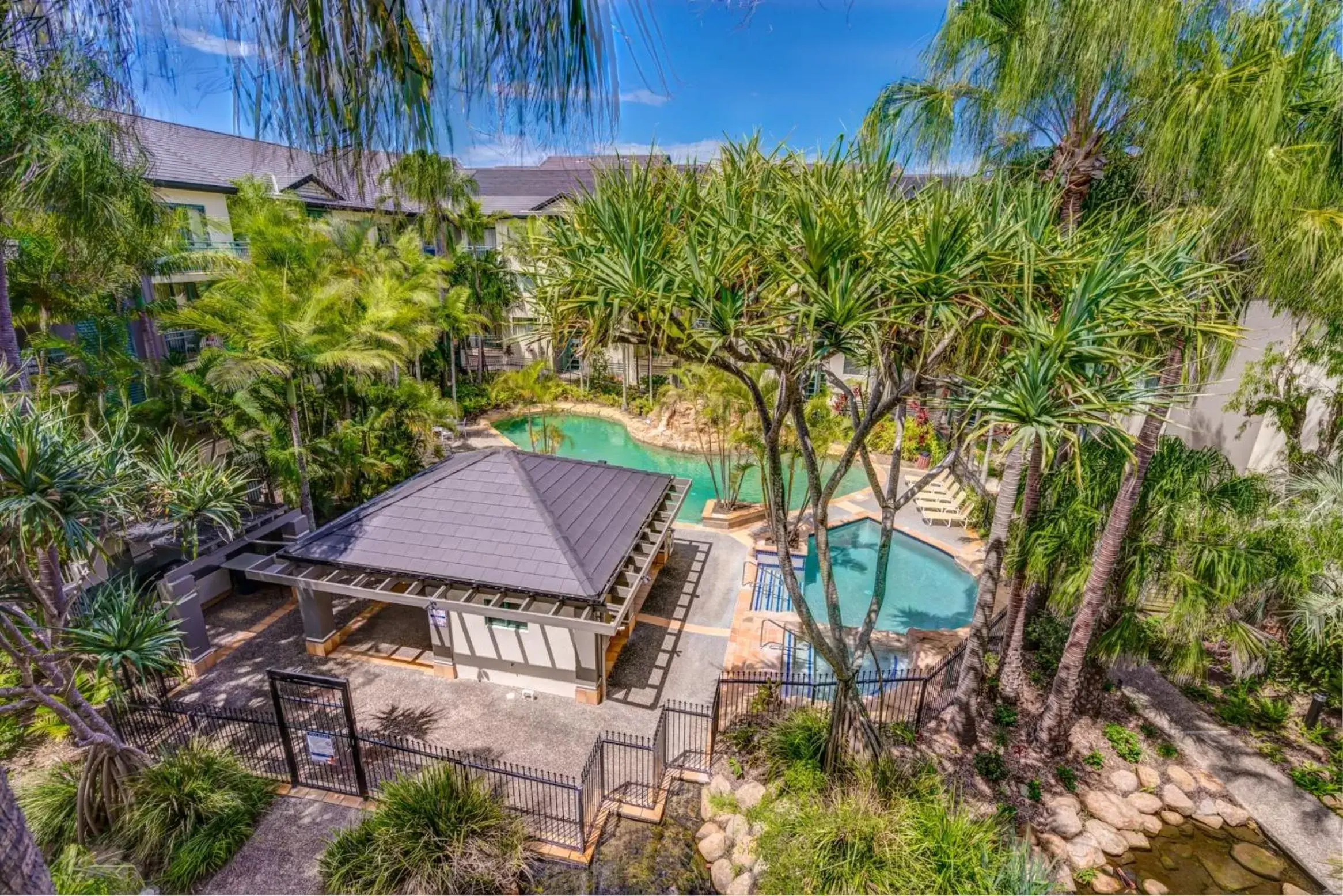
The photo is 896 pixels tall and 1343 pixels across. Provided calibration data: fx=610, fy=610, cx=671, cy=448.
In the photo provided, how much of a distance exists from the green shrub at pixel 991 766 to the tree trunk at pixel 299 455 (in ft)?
47.5

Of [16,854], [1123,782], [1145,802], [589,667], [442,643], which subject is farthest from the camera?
[442,643]

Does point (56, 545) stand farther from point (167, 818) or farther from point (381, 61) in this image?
point (381, 61)

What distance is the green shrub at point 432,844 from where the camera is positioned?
24.3 ft

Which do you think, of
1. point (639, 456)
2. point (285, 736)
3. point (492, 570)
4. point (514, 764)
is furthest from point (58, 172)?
point (639, 456)

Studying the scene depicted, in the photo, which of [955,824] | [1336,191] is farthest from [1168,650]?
[1336,191]

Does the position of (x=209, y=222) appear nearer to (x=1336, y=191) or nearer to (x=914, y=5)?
(x=914, y=5)

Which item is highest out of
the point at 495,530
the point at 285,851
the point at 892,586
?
the point at 495,530

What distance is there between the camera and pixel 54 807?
832 cm

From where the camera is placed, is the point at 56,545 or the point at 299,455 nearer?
the point at 56,545

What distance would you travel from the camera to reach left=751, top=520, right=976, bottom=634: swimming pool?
14891 millimetres

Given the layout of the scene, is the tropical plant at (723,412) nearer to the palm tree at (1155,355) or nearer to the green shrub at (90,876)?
the palm tree at (1155,355)

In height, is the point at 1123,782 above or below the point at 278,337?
below

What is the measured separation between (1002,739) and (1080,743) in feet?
4.25

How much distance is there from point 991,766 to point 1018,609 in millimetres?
2468
